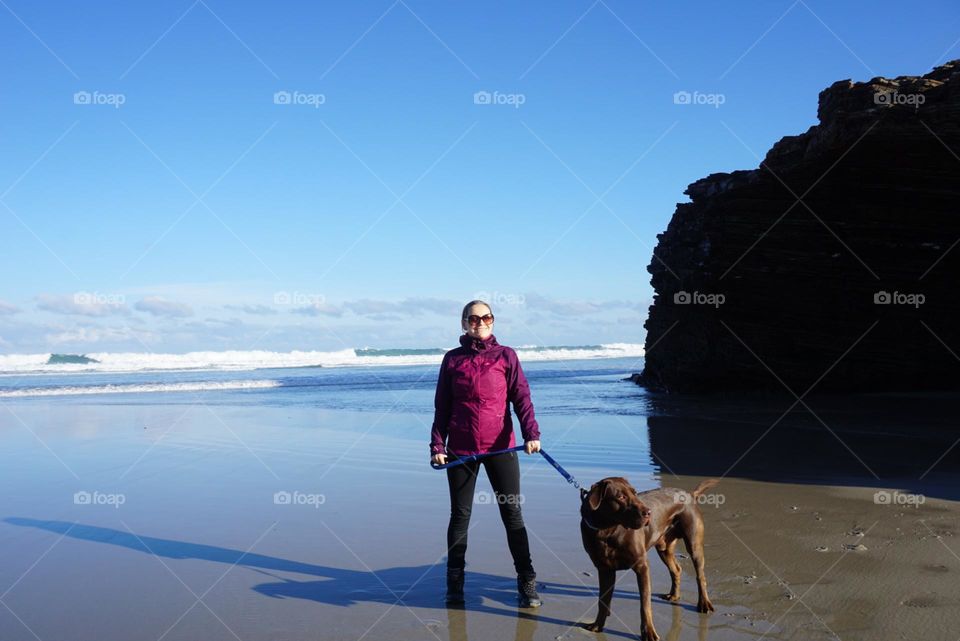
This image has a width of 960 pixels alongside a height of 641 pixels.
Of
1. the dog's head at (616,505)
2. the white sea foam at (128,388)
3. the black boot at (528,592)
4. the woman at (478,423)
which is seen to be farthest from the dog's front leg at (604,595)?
the white sea foam at (128,388)

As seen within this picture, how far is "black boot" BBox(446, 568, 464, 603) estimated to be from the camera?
5.23 metres

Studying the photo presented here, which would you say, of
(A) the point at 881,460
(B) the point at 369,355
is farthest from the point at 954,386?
(B) the point at 369,355

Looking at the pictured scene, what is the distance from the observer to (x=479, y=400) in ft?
17.7

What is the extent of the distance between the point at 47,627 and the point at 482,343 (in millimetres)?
3248

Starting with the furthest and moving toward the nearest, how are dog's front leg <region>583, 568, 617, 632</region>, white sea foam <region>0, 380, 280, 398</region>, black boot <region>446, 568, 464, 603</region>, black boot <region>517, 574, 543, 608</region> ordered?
white sea foam <region>0, 380, 280, 398</region>
black boot <region>446, 568, 464, 603</region>
black boot <region>517, 574, 543, 608</region>
dog's front leg <region>583, 568, 617, 632</region>

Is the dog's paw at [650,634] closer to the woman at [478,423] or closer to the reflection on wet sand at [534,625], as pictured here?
the reflection on wet sand at [534,625]

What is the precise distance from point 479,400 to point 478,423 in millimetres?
158

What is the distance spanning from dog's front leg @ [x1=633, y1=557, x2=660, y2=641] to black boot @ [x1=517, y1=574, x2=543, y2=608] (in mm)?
792

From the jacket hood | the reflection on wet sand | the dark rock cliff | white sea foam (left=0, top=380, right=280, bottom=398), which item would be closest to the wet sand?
the reflection on wet sand

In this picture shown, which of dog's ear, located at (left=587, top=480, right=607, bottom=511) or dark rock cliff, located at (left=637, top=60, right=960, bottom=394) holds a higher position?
dark rock cliff, located at (left=637, top=60, right=960, bottom=394)

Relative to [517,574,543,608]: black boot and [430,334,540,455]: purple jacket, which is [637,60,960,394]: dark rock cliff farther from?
[517,574,543,608]: black boot

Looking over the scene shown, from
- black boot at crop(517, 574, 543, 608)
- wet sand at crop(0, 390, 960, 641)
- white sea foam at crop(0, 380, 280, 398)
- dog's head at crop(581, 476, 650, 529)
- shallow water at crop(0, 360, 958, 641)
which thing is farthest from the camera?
white sea foam at crop(0, 380, 280, 398)

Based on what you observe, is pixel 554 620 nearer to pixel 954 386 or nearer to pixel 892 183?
Result: pixel 892 183

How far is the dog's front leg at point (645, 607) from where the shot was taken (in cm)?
446
